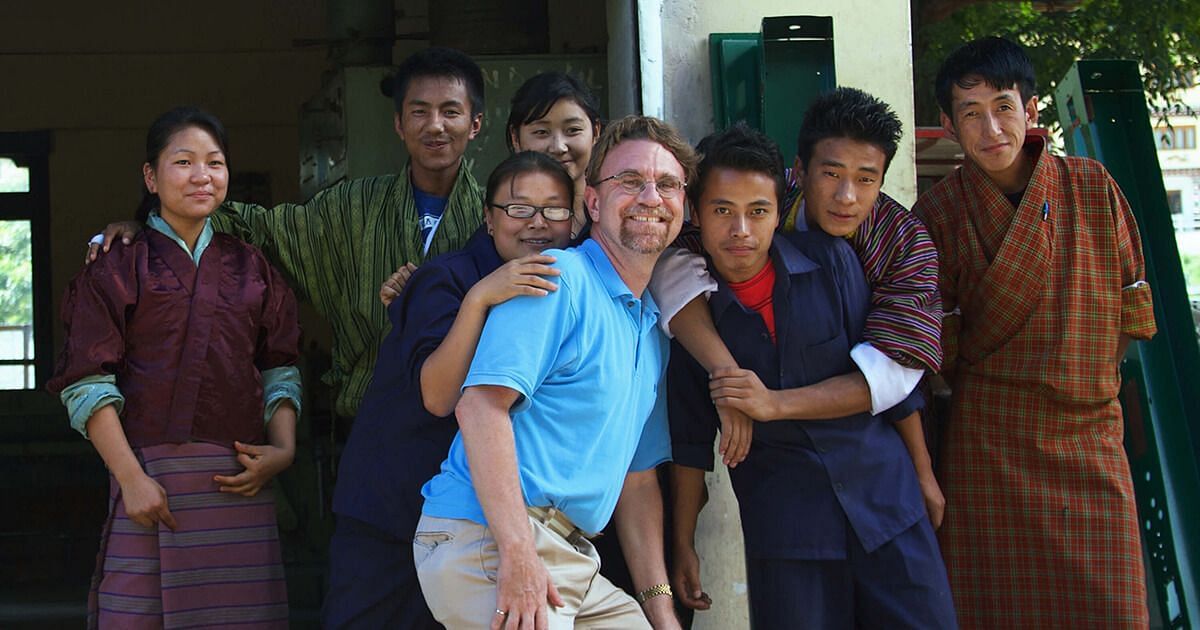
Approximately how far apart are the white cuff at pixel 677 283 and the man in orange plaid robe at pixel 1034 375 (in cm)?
77

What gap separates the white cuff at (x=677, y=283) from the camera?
8.89 ft

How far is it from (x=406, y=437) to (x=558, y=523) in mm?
448

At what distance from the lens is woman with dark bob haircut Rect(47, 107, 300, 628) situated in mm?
2936

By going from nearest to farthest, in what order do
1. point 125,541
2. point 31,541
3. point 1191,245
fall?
point 125,541 → point 31,541 → point 1191,245

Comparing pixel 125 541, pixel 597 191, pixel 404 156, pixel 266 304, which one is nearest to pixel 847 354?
pixel 597 191

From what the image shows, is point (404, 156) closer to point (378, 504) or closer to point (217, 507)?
point (217, 507)

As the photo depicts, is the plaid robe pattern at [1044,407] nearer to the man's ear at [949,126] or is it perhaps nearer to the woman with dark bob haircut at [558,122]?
the man's ear at [949,126]

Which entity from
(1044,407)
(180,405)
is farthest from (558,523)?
(1044,407)

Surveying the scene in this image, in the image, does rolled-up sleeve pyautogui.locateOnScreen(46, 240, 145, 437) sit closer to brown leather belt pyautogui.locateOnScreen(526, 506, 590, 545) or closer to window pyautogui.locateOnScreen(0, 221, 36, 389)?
brown leather belt pyautogui.locateOnScreen(526, 506, 590, 545)

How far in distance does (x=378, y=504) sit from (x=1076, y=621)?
1675mm

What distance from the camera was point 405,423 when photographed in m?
2.70

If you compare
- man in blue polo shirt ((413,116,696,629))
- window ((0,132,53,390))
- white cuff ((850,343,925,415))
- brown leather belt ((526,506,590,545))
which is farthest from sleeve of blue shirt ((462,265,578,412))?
A: window ((0,132,53,390))

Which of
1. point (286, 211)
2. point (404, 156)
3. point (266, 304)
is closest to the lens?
point (266, 304)

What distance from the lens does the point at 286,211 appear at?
3465 mm
